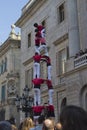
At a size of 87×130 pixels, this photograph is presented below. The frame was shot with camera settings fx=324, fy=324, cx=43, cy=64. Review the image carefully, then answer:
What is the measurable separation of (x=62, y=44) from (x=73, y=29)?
309cm

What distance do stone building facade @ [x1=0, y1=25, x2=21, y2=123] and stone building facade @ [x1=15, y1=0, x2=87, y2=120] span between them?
424 centimetres

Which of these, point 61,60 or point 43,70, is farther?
point 43,70

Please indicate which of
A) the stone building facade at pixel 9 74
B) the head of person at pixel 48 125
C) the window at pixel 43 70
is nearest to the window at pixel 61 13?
the window at pixel 43 70

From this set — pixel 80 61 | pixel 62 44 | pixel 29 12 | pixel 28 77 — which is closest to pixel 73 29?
pixel 62 44

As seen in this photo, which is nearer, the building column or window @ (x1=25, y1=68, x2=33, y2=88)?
the building column

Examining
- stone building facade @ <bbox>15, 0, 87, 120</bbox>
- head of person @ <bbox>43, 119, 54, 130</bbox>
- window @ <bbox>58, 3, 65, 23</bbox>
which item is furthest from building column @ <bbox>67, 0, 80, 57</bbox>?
head of person @ <bbox>43, 119, 54, 130</bbox>

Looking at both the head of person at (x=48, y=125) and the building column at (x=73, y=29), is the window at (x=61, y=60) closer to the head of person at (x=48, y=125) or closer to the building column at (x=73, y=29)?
the building column at (x=73, y=29)

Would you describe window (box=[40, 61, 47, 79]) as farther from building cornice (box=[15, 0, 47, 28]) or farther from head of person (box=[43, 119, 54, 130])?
head of person (box=[43, 119, 54, 130])

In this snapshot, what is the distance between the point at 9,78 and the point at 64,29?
1337 centimetres

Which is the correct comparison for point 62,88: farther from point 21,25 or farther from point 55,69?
point 21,25

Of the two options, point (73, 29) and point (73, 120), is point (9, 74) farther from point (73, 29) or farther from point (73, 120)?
point (73, 120)

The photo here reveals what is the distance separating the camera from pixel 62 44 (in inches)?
869

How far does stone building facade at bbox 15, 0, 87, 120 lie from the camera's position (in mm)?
16625

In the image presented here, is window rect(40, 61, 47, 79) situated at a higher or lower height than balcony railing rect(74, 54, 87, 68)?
higher
